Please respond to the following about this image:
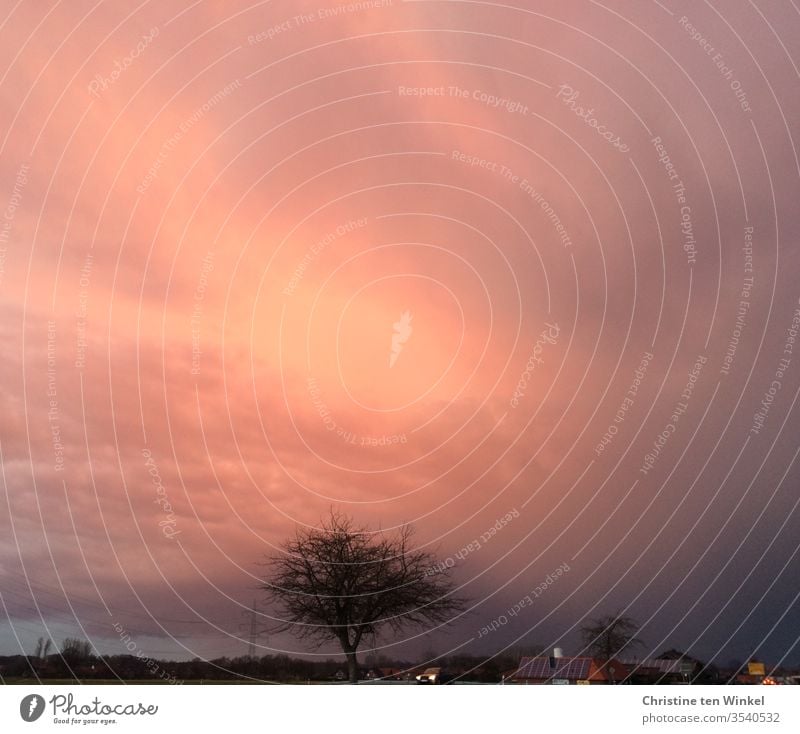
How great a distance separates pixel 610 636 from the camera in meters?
22.4

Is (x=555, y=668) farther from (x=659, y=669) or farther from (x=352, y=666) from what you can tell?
(x=352, y=666)

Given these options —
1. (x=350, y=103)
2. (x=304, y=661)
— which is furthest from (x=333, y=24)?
(x=304, y=661)

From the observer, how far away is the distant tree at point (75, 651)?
62.8ft

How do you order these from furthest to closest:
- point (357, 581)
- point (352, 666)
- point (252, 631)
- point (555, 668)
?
point (357, 581) < point (252, 631) < point (555, 668) < point (352, 666)

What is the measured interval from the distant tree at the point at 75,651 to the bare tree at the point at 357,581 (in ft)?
14.8

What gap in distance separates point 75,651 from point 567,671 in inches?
430

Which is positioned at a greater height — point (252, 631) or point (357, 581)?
point (357, 581)

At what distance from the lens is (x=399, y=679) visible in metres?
20.5

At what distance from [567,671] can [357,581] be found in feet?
18.6

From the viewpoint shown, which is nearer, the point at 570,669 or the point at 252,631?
the point at 570,669

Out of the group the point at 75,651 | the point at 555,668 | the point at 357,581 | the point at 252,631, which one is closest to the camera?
the point at 75,651

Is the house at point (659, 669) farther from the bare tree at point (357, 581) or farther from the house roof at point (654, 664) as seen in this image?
the bare tree at point (357, 581)

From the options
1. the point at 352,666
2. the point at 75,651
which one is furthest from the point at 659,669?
the point at 75,651

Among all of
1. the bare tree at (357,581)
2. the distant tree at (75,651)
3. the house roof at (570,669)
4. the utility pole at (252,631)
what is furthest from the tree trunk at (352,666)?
the distant tree at (75,651)
